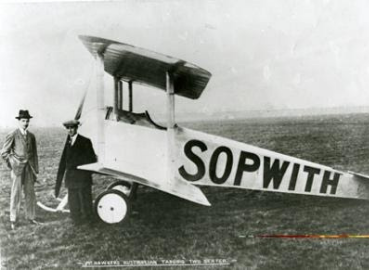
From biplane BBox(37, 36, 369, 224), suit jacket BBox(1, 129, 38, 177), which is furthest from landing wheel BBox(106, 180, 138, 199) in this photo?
suit jacket BBox(1, 129, 38, 177)

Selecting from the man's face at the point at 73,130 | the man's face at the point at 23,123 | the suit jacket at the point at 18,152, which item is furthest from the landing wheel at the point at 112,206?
the man's face at the point at 23,123

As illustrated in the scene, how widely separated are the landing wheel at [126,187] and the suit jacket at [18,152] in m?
0.68

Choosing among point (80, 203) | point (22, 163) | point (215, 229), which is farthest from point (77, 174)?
point (215, 229)

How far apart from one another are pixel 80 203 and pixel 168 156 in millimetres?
855

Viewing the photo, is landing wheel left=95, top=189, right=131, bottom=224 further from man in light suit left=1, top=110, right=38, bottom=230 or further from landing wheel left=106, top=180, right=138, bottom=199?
man in light suit left=1, top=110, right=38, bottom=230

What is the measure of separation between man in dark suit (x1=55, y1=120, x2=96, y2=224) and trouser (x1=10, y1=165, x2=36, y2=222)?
33cm

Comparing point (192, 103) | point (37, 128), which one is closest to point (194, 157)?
point (192, 103)

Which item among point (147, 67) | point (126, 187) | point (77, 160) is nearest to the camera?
point (147, 67)

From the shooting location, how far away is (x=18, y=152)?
286cm

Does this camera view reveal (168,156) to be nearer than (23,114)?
Yes

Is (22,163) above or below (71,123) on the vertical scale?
below

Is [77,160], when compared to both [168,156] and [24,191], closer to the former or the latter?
[24,191]

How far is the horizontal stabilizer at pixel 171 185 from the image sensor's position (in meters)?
2.53

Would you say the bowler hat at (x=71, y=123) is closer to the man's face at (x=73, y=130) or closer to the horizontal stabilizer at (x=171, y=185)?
the man's face at (x=73, y=130)
